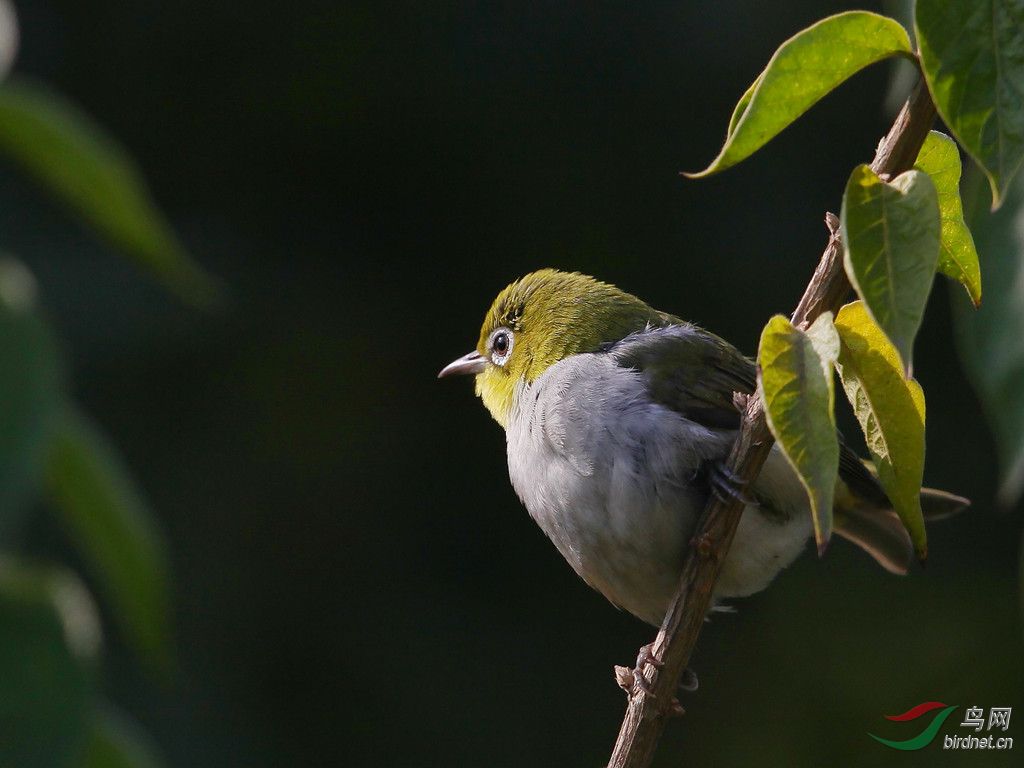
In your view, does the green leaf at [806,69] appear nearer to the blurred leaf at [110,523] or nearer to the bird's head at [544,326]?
the blurred leaf at [110,523]

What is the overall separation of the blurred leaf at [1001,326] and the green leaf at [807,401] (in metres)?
0.25

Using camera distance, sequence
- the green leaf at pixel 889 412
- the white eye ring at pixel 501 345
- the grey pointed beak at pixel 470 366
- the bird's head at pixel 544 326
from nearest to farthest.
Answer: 1. the green leaf at pixel 889 412
2. the bird's head at pixel 544 326
3. the white eye ring at pixel 501 345
4. the grey pointed beak at pixel 470 366

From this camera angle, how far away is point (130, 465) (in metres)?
5.55

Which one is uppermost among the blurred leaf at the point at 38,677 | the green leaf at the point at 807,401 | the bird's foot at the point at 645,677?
the bird's foot at the point at 645,677

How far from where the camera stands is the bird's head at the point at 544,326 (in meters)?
3.33

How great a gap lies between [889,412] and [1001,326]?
27 centimetres

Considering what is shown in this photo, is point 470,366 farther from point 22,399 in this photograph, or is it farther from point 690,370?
point 22,399

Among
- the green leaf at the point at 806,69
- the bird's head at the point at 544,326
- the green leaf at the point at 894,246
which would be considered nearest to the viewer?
the green leaf at the point at 894,246

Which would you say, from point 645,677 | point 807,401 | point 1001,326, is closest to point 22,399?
point 807,401

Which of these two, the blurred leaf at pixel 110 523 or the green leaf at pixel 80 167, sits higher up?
the green leaf at pixel 80 167

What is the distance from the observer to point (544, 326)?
345 centimetres

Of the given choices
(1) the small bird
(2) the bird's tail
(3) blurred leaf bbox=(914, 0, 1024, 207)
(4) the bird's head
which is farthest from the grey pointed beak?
(3) blurred leaf bbox=(914, 0, 1024, 207)

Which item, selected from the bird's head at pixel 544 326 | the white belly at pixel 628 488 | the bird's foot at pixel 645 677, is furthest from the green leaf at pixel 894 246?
the bird's head at pixel 544 326

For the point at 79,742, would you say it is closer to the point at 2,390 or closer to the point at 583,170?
the point at 2,390
